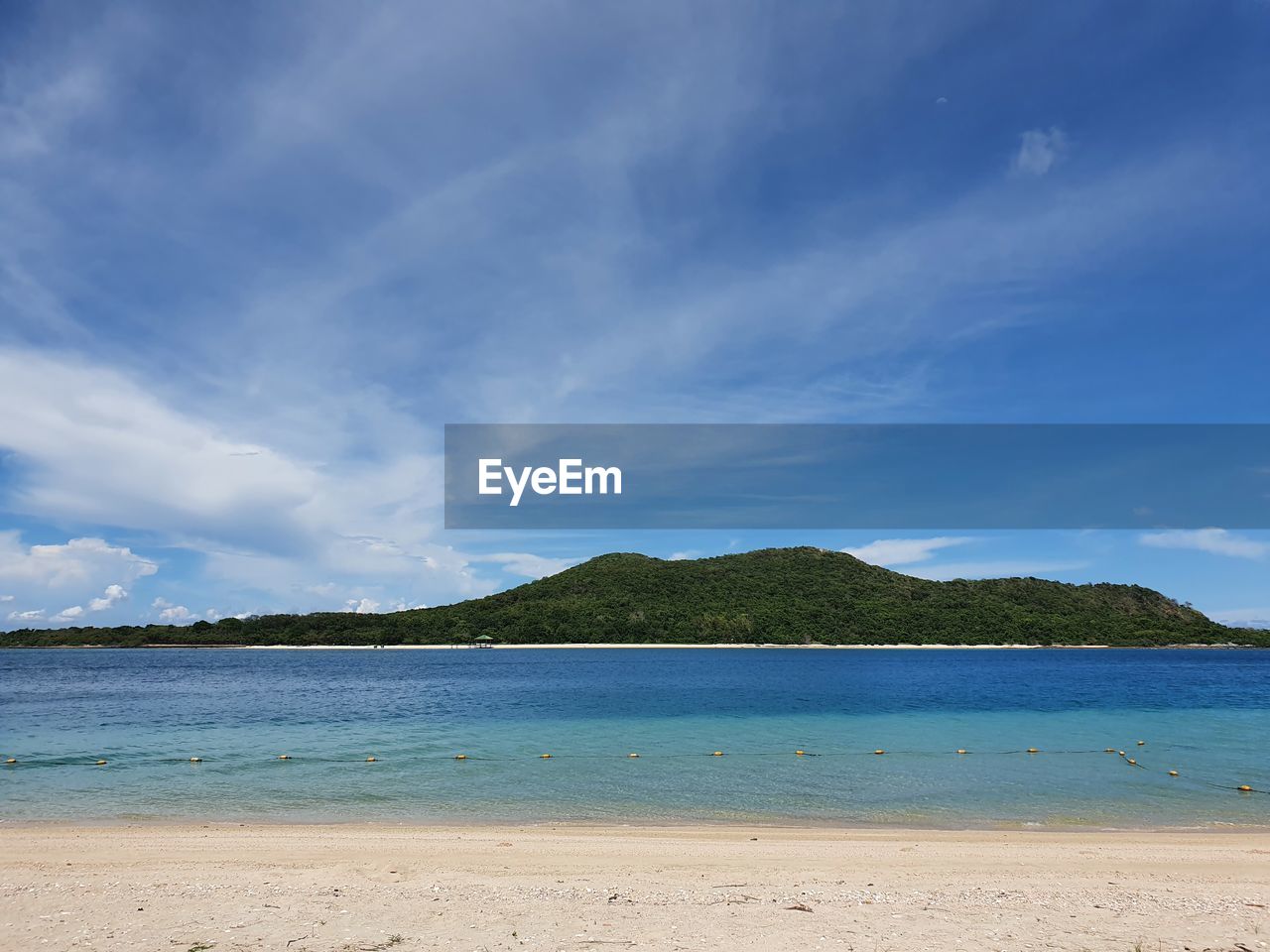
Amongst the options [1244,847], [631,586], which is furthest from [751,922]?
[631,586]

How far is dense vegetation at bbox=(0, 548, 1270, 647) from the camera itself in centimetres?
12725

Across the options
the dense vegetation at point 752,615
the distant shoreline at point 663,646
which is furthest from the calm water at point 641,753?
the dense vegetation at point 752,615

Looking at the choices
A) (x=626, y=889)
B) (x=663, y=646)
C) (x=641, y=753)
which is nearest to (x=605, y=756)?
(x=641, y=753)

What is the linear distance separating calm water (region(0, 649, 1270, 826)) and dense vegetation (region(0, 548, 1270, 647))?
253 ft

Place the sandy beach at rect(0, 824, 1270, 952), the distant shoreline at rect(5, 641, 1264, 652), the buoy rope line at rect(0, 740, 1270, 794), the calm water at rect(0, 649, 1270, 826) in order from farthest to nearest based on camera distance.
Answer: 1. the distant shoreline at rect(5, 641, 1264, 652)
2. the buoy rope line at rect(0, 740, 1270, 794)
3. the calm water at rect(0, 649, 1270, 826)
4. the sandy beach at rect(0, 824, 1270, 952)

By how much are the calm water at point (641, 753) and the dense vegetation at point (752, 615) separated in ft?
253

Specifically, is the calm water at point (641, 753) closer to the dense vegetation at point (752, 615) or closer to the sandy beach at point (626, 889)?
the sandy beach at point (626, 889)

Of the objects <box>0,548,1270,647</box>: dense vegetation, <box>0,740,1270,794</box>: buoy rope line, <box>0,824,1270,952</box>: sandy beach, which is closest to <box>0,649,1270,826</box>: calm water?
<box>0,740,1270,794</box>: buoy rope line

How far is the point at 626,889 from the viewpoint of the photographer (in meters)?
10.6

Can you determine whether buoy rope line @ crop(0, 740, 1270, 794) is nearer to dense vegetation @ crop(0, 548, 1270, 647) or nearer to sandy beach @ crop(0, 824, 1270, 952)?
sandy beach @ crop(0, 824, 1270, 952)

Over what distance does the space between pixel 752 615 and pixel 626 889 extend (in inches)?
4803

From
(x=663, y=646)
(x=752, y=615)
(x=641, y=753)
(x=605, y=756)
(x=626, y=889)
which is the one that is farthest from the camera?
(x=752, y=615)

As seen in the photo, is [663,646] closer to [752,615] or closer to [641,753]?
[752,615]

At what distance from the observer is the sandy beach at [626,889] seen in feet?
28.0
